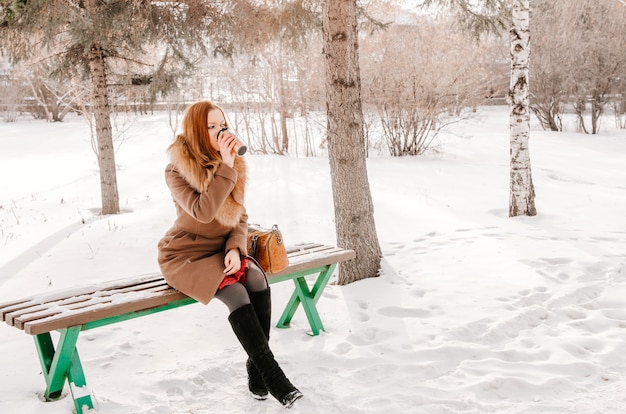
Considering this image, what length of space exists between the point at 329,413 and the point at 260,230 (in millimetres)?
1216

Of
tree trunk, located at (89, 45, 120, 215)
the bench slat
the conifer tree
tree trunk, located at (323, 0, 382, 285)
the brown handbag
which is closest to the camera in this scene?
the bench slat

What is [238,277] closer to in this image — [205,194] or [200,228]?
[200,228]

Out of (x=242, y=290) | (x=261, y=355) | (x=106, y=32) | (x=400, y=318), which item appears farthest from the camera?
(x=106, y=32)

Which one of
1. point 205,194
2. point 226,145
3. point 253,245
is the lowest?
point 253,245

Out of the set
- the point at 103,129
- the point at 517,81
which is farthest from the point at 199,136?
the point at 103,129

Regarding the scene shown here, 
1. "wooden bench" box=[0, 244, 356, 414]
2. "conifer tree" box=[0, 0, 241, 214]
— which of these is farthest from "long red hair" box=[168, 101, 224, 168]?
"conifer tree" box=[0, 0, 241, 214]

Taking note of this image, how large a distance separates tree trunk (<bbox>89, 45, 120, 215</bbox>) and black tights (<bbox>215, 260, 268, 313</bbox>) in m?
6.22

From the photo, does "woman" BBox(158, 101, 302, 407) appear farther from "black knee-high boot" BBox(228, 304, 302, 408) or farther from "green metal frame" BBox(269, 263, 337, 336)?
"green metal frame" BBox(269, 263, 337, 336)

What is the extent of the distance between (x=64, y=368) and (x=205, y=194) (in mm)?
1092

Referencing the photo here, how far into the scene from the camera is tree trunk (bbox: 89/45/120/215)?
28.4 feet

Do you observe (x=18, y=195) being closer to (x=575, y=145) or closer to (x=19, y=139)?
(x=19, y=139)

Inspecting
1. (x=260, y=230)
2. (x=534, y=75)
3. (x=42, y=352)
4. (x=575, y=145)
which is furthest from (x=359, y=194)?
(x=534, y=75)

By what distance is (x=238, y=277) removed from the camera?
10.4 feet

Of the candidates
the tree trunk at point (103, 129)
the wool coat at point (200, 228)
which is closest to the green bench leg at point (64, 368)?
the wool coat at point (200, 228)
